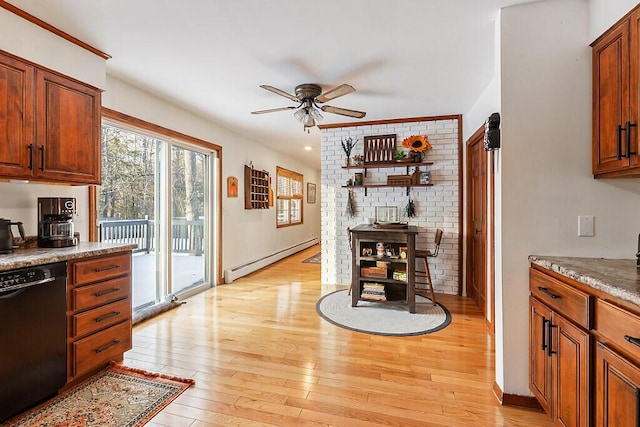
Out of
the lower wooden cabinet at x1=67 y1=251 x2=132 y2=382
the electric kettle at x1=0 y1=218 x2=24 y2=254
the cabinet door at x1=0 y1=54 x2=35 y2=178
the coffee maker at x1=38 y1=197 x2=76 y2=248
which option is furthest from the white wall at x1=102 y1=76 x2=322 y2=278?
the lower wooden cabinet at x1=67 y1=251 x2=132 y2=382

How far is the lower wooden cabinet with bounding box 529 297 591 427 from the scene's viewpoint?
133 cm

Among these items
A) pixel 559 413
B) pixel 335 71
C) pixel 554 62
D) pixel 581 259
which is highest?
pixel 335 71

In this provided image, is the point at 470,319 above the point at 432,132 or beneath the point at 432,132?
beneath

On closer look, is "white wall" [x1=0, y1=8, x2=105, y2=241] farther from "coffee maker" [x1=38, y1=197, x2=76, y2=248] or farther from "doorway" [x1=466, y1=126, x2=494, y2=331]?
"doorway" [x1=466, y1=126, x2=494, y2=331]

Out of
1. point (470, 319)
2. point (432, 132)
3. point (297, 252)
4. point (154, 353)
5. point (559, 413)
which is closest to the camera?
point (559, 413)

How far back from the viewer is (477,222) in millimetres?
3666

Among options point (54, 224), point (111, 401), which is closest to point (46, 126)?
point (54, 224)

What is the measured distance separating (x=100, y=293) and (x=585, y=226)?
3.12 metres

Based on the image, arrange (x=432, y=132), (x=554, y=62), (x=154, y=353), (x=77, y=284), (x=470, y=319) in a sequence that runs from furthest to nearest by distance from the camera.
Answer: (x=432, y=132), (x=470, y=319), (x=154, y=353), (x=77, y=284), (x=554, y=62)

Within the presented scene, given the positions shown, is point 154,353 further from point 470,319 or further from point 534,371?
point 470,319

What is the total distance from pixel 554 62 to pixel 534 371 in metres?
1.80

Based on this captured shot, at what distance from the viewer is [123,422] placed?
1724 mm

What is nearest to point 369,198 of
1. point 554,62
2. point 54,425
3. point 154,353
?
point 554,62

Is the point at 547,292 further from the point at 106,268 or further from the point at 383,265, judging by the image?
the point at 106,268
